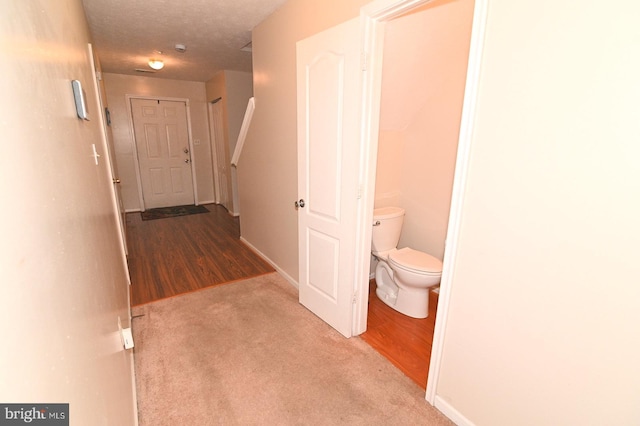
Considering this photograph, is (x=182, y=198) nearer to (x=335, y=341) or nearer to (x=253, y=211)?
(x=253, y=211)

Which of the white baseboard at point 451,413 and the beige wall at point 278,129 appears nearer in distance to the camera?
the white baseboard at point 451,413

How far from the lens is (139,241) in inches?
155

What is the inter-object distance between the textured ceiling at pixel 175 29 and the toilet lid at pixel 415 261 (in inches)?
85.5

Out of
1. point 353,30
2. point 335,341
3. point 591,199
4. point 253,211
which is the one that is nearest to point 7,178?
point 591,199

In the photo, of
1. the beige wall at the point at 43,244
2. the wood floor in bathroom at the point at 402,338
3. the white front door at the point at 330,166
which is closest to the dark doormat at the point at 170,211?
the white front door at the point at 330,166

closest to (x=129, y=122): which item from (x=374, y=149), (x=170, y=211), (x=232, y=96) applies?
(x=170, y=211)

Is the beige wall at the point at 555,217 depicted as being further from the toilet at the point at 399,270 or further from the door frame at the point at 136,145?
the door frame at the point at 136,145

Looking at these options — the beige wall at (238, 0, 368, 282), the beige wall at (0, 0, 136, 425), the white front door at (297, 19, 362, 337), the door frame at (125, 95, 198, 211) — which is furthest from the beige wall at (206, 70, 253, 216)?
the beige wall at (0, 0, 136, 425)

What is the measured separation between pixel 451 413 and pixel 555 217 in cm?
109

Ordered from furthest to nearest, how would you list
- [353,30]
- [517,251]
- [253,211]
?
[253,211]
[353,30]
[517,251]

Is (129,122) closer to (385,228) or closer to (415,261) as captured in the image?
(385,228)

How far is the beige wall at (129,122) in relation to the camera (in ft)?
16.2

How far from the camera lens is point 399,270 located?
7.49 ft

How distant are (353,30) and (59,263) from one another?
1.73m
